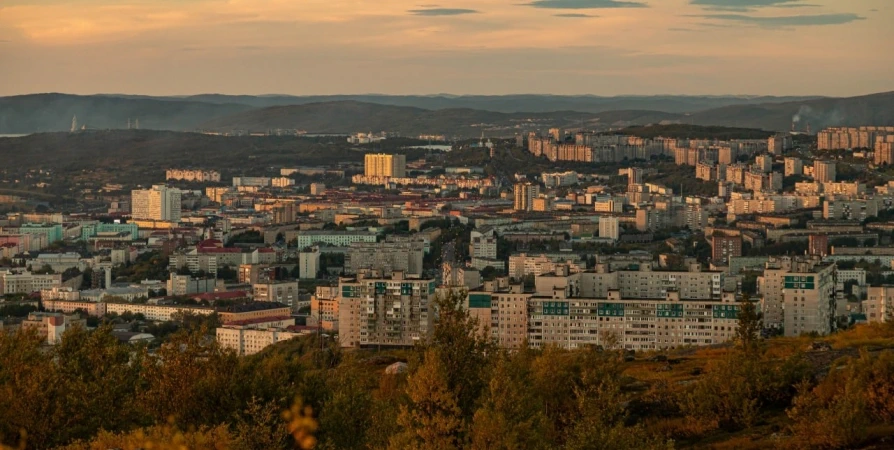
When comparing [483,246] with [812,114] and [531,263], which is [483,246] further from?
[812,114]

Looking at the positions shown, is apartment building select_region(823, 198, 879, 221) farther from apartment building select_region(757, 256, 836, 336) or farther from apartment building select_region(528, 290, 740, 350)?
apartment building select_region(528, 290, 740, 350)

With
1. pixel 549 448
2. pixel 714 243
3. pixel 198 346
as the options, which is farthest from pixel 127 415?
pixel 714 243

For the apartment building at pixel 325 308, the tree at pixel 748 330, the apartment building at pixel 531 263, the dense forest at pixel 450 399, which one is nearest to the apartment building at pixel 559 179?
the apartment building at pixel 531 263

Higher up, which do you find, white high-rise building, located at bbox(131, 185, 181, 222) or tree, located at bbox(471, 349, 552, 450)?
white high-rise building, located at bbox(131, 185, 181, 222)

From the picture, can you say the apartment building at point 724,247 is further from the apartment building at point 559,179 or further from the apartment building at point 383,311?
the apartment building at point 559,179

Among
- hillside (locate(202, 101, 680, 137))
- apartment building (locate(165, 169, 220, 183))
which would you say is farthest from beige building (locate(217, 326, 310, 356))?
hillside (locate(202, 101, 680, 137))

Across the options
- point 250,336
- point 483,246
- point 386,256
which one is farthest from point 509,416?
point 483,246
